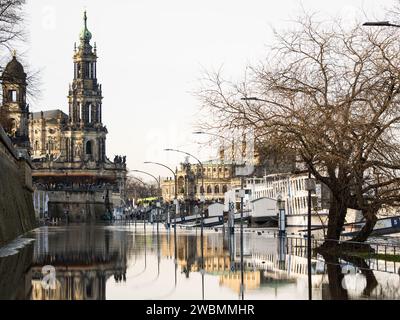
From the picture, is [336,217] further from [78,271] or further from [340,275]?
[78,271]

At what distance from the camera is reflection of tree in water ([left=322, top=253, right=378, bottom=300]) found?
22047 millimetres

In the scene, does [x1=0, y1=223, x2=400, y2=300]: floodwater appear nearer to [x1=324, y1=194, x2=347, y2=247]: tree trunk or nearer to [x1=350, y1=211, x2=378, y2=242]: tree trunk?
[x1=324, y1=194, x2=347, y2=247]: tree trunk

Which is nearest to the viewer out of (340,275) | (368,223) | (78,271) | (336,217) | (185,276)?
(340,275)

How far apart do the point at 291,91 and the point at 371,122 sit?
4.45 metres

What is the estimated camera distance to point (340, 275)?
2792 centimetres

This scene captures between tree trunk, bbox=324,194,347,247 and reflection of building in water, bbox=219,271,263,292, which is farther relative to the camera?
tree trunk, bbox=324,194,347,247

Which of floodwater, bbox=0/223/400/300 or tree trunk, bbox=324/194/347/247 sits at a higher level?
tree trunk, bbox=324/194/347/247

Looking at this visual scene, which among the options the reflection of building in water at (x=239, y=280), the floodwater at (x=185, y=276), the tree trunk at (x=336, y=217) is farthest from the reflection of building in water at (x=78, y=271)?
the tree trunk at (x=336, y=217)

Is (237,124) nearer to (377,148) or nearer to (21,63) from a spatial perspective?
(377,148)

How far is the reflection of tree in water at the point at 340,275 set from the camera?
72.3 feet

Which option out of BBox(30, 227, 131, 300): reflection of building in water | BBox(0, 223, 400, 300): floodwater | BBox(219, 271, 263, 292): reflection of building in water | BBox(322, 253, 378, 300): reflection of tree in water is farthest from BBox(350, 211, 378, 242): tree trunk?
BBox(219, 271, 263, 292): reflection of building in water

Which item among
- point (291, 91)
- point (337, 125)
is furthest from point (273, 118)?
point (337, 125)

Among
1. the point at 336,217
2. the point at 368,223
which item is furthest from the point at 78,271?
the point at 336,217

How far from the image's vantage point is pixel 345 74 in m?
39.4
